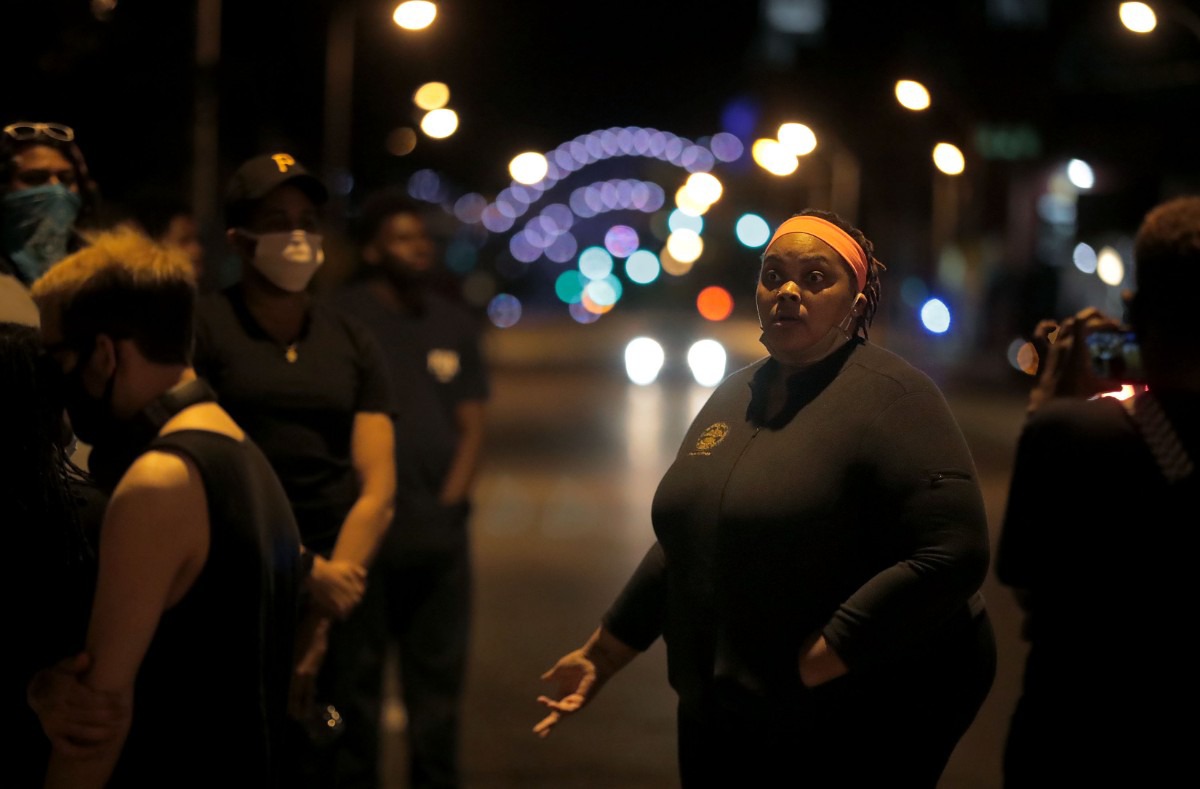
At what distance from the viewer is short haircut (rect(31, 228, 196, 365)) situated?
3.06m

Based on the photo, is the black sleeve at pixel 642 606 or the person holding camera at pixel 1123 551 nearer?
the person holding camera at pixel 1123 551

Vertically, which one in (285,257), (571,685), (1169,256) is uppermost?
(1169,256)

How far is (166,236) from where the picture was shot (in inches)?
234

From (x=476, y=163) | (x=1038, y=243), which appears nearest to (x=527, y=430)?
(x=476, y=163)

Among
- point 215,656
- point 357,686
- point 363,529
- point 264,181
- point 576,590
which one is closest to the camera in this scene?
point 215,656

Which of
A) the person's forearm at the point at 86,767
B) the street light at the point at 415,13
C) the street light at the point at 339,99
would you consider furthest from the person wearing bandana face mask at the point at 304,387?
the street light at the point at 339,99

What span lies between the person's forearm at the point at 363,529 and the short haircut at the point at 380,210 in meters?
1.52

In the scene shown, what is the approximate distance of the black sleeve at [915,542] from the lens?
3.02m

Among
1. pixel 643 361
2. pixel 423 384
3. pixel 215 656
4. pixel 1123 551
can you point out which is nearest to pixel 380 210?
pixel 423 384

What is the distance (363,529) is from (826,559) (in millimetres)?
1988

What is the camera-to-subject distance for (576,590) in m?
10.8

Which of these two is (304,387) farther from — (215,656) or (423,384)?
(215,656)

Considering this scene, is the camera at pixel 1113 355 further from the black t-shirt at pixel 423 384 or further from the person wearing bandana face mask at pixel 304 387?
the black t-shirt at pixel 423 384

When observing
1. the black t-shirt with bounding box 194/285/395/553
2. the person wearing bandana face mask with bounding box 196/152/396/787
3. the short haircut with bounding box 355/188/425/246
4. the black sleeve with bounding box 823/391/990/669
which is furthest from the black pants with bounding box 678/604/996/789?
the short haircut with bounding box 355/188/425/246
